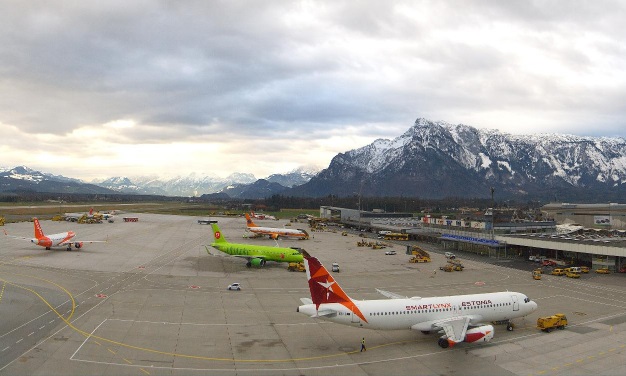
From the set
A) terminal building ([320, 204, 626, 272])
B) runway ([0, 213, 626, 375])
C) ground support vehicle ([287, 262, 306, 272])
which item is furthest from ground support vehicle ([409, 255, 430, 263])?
ground support vehicle ([287, 262, 306, 272])

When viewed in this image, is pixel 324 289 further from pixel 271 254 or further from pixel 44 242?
pixel 44 242

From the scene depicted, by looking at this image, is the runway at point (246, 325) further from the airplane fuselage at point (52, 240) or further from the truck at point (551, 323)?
the airplane fuselage at point (52, 240)

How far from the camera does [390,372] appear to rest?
Result: 33.9 metres

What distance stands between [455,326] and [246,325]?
68.7ft

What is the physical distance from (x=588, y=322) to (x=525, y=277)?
28929mm

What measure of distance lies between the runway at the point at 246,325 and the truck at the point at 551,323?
2.86 feet

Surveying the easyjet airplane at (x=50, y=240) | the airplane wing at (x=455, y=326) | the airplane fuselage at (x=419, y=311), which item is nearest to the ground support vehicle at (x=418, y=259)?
the airplane fuselage at (x=419, y=311)

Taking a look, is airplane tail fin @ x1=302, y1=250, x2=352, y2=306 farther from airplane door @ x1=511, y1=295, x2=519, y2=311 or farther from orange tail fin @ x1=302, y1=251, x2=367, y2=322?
airplane door @ x1=511, y1=295, x2=519, y2=311

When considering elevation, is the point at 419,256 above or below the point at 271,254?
below

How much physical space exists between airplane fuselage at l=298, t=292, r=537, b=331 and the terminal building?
156 ft

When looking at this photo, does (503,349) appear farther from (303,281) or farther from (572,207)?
(572,207)

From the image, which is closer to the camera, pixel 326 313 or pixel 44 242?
pixel 326 313

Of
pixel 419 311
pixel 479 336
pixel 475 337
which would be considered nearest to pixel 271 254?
pixel 419 311

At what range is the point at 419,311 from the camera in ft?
135
